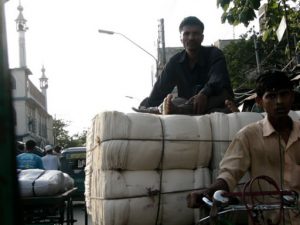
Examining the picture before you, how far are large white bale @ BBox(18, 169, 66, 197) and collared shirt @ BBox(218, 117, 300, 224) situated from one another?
7.88 ft

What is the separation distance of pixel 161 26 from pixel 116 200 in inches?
910

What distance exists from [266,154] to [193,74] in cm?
131

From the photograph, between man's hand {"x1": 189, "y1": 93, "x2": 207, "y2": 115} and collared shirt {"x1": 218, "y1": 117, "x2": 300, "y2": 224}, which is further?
man's hand {"x1": 189, "y1": 93, "x2": 207, "y2": 115}

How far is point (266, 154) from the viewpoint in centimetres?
244

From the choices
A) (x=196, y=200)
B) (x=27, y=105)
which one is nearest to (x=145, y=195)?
(x=196, y=200)

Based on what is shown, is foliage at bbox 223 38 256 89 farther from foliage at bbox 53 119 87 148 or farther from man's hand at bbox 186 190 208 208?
foliage at bbox 53 119 87 148

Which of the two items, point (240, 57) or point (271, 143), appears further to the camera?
point (240, 57)

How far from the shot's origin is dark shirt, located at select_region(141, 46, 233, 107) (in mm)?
3383

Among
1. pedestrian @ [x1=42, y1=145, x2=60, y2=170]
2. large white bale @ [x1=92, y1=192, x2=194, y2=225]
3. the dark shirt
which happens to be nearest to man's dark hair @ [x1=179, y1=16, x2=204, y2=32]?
the dark shirt

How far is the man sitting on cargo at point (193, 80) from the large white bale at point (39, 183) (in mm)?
1237

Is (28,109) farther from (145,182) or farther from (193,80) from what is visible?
(145,182)

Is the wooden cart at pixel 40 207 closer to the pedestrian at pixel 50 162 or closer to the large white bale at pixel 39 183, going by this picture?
the large white bale at pixel 39 183

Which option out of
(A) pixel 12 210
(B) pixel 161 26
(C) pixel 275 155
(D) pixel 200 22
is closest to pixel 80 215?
(D) pixel 200 22

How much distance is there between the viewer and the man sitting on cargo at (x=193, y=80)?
317cm
